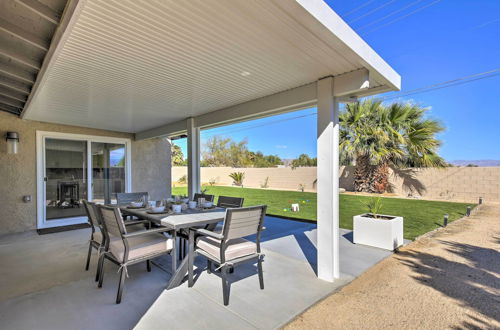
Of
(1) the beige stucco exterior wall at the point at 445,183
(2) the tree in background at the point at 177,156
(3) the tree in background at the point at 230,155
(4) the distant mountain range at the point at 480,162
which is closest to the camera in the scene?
(1) the beige stucco exterior wall at the point at 445,183

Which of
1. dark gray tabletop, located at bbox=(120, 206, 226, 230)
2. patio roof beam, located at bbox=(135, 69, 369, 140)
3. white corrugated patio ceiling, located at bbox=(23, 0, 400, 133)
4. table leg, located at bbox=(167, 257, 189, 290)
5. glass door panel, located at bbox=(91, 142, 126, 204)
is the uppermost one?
white corrugated patio ceiling, located at bbox=(23, 0, 400, 133)

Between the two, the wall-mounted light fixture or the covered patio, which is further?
the wall-mounted light fixture

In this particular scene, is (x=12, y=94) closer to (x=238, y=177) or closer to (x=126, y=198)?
(x=126, y=198)

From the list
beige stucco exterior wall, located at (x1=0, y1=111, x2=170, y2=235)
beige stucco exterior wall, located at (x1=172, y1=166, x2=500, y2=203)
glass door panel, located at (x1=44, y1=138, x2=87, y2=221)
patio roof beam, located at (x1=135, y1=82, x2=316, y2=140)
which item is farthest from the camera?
beige stucco exterior wall, located at (x1=172, y1=166, x2=500, y2=203)

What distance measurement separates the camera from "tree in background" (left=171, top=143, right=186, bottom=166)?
79.5ft

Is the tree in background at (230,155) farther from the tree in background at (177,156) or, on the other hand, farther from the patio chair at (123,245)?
the patio chair at (123,245)

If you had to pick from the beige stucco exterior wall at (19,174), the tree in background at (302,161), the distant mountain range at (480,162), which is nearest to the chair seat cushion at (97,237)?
the beige stucco exterior wall at (19,174)

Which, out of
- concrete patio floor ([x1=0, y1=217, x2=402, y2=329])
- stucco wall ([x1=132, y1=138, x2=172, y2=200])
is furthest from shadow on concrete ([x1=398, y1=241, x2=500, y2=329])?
stucco wall ([x1=132, y1=138, x2=172, y2=200])

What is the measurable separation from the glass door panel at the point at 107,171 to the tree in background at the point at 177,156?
672 inches

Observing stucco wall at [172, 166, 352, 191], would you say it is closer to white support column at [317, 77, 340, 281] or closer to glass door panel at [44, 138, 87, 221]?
white support column at [317, 77, 340, 281]

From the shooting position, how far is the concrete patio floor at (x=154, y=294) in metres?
2.14

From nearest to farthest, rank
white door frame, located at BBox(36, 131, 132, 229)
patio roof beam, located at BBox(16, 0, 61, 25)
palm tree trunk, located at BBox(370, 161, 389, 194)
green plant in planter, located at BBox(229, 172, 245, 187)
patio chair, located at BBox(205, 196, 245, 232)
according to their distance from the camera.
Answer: patio roof beam, located at BBox(16, 0, 61, 25) < patio chair, located at BBox(205, 196, 245, 232) < white door frame, located at BBox(36, 131, 132, 229) < palm tree trunk, located at BBox(370, 161, 389, 194) < green plant in planter, located at BBox(229, 172, 245, 187)

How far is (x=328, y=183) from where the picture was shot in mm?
2973

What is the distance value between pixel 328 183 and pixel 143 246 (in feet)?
7.26
